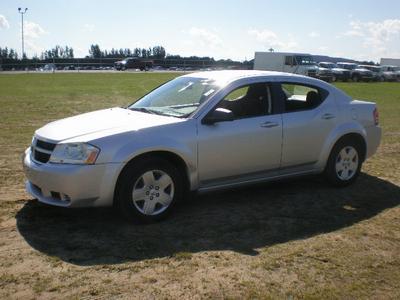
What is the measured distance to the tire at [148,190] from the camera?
4930mm

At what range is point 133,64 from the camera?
62.7m

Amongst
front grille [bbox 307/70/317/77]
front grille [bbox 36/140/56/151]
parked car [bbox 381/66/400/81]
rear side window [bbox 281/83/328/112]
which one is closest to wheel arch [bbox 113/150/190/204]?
front grille [bbox 36/140/56/151]

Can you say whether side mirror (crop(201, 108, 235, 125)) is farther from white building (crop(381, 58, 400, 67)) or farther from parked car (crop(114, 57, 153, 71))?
white building (crop(381, 58, 400, 67))

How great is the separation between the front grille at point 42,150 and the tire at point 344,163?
12.0 feet

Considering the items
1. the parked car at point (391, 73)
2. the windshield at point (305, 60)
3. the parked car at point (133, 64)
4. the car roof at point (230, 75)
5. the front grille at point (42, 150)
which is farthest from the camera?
the parked car at point (133, 64)

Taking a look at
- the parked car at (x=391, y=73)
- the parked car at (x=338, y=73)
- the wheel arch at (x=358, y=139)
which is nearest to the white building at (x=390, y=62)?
the parked car at (x=391, y=73)

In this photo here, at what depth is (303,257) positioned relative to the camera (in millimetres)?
4398

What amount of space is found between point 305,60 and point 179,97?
132ft

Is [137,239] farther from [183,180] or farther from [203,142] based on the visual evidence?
[203,142]

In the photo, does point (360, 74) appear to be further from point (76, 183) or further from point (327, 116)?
point (76, 183)

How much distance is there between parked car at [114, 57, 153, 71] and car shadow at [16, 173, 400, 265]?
5707 cm

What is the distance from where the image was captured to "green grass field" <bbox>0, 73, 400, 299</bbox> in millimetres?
3797

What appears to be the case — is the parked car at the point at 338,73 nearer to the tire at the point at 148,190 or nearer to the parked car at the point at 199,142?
the parked car at the point at 199,142

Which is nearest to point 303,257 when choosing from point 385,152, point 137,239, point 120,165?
point 137,239
